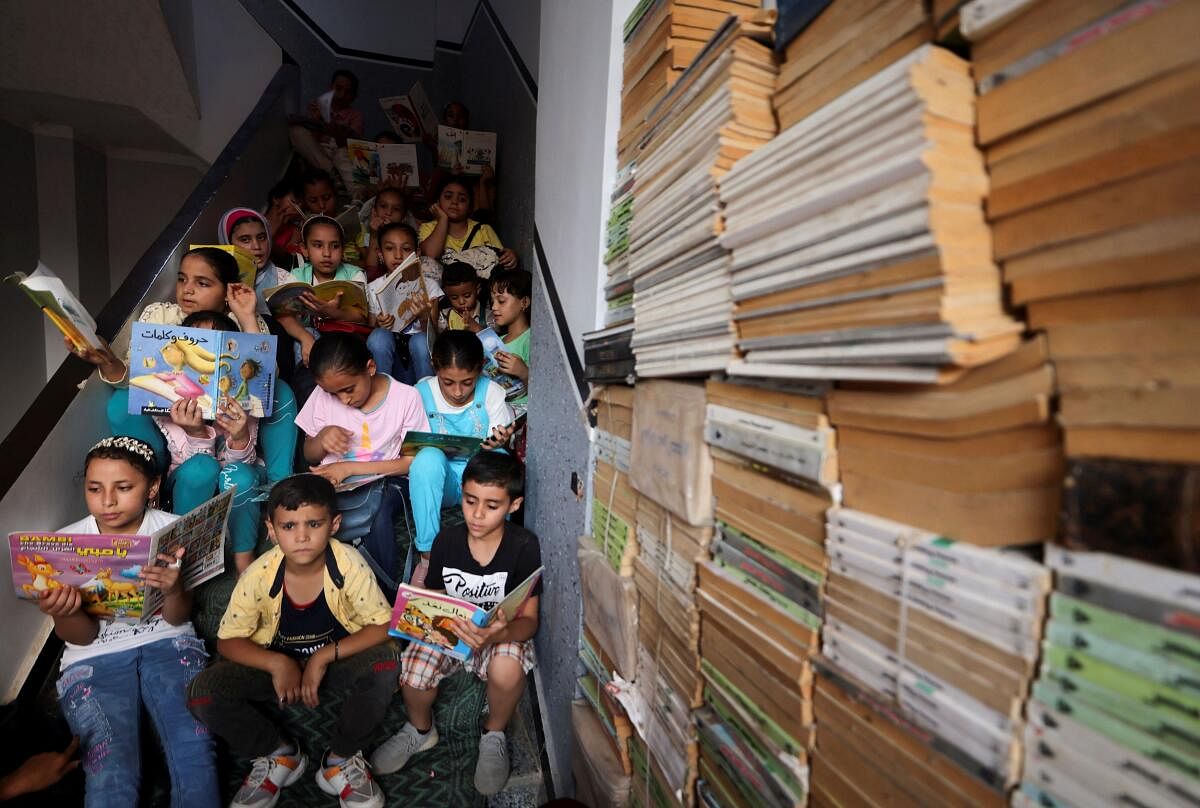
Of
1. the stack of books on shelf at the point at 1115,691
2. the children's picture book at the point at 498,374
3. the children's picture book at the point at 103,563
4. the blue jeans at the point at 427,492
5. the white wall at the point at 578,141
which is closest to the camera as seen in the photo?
the stack of books on shelf at the point at 1115,691

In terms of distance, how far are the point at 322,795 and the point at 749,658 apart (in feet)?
6.06

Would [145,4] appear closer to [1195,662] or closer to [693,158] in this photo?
[693,158]

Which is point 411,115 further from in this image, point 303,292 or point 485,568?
point 485,568

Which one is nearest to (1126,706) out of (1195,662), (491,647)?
(1195,662)

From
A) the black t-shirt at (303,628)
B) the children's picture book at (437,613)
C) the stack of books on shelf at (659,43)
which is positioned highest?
the stack of books on shelf at (659,43)

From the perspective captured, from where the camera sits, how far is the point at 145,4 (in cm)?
400

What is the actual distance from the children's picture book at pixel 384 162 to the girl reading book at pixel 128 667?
2962 millimetres

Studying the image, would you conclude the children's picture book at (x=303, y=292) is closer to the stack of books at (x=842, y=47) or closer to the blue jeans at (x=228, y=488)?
the blue jeans at (x=228, y=488)

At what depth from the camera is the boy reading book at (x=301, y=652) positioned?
6.62ft

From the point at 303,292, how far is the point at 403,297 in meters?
0.47

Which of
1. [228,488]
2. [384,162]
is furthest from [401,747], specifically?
[384,162]

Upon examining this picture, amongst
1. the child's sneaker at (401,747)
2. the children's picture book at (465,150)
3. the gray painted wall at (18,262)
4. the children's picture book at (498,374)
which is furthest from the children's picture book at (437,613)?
the gray painted wall at (18,262)

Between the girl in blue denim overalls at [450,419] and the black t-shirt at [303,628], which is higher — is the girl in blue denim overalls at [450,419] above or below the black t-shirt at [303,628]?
above

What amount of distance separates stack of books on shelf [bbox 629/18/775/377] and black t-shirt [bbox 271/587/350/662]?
172 centimetres
